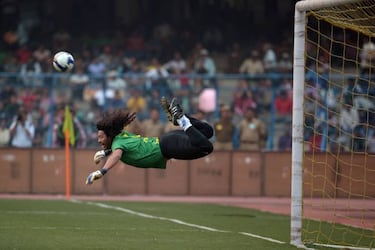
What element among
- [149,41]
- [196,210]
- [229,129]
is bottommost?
[196,210]

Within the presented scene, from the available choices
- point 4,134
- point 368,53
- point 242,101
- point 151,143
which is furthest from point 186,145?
point 242,101

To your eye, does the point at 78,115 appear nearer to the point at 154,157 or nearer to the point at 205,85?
the point at 205,85

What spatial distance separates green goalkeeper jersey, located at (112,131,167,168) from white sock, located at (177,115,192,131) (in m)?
0.42

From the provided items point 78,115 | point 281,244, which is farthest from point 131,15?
point 281,244

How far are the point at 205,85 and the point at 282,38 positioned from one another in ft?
19.8

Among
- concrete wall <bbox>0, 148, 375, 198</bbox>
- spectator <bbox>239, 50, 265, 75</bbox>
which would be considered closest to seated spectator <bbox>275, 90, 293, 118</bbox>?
spectator <bbox>239, 50, 265, 75</bbox>

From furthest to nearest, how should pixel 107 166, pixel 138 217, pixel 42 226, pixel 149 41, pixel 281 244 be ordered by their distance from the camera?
1. pixel 149 41
2. pixel 138 217
3. pixel 42 226
4. pixel 281 244
5. pixel 107 166

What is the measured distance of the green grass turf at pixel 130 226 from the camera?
1359cm

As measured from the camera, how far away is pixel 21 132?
27.6m

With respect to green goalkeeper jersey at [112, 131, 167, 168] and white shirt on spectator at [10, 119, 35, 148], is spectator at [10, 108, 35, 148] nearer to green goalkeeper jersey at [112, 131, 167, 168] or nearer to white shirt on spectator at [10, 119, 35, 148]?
white shirt on spectator at [10, 119, 35, 148]

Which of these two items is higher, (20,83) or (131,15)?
(131,15)

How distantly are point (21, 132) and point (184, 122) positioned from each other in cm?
1463

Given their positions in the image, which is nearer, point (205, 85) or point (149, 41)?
point (205, 85)

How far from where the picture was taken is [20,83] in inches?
1168
